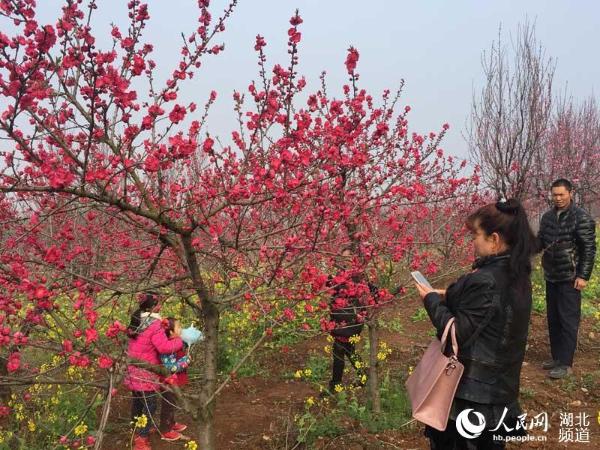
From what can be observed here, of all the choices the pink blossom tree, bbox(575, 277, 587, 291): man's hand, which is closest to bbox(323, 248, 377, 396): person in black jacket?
the pink blossom tree

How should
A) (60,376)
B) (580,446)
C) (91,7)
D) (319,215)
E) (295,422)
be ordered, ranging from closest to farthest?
(91,7) → (319,215) → (580,446) → (295,422) → (60,376)

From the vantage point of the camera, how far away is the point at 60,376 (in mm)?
5336

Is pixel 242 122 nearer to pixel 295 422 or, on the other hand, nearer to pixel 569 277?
pixel 295 422

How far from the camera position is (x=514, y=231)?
2242 mm

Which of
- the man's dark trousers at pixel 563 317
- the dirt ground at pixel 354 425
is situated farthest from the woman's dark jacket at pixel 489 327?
the man's dark trousers at pixel 563 317

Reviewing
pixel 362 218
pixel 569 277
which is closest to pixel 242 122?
pixel 362 218

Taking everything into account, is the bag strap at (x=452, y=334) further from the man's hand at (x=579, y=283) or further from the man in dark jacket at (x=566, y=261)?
the man's hand at (x=579, y=283)

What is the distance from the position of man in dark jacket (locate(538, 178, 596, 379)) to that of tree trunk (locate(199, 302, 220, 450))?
3595 mm

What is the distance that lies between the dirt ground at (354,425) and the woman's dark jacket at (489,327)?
1.59 metres

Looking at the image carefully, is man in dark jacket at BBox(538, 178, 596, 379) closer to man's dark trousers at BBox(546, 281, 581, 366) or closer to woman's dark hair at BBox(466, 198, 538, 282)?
man's dark trousers at BBox(546, 281, 581, 366)

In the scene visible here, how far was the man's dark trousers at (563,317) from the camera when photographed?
4645 mm

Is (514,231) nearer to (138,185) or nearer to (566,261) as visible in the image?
(138,185)

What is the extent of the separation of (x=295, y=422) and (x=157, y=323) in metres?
1.49

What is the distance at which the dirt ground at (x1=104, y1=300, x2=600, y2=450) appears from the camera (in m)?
3.65
